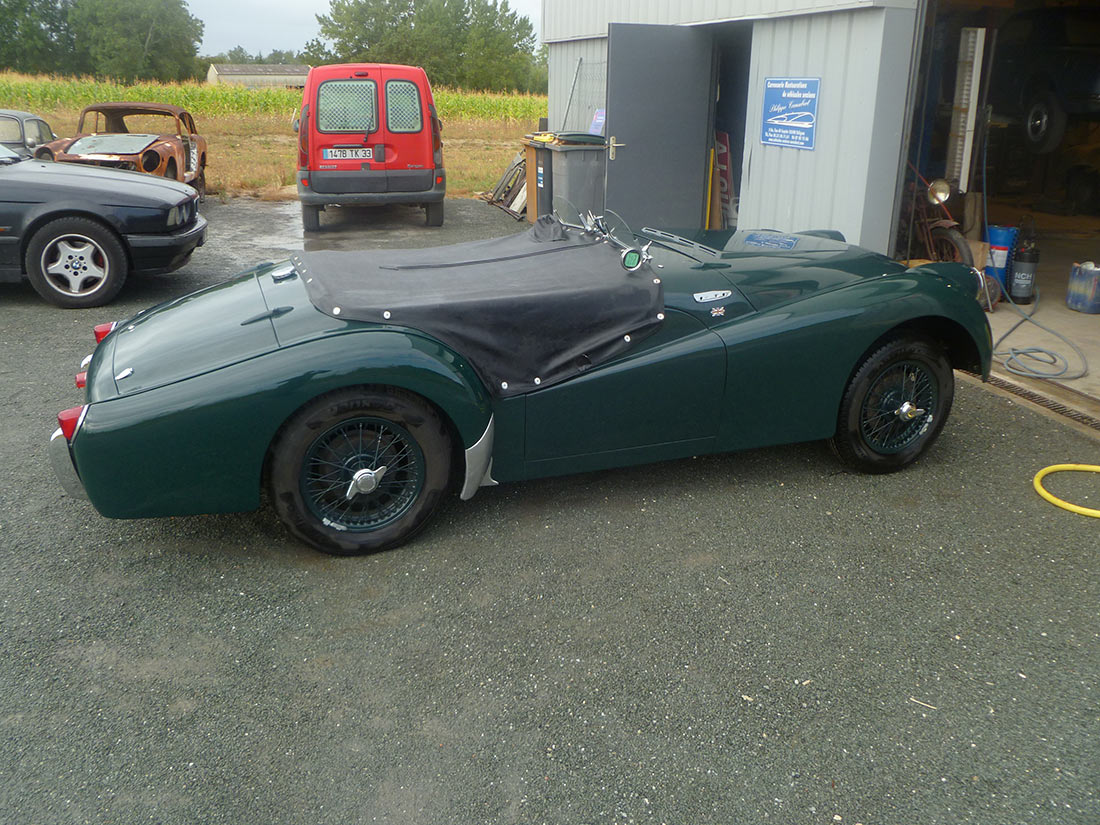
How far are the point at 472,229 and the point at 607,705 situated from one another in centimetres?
988

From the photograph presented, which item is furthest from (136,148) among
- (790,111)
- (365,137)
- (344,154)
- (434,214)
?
(790,111)

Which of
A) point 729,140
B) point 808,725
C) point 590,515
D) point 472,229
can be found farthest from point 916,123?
point 808,725

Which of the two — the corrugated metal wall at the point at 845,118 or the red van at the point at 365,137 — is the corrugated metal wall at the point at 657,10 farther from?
the red van at the point at 365,137

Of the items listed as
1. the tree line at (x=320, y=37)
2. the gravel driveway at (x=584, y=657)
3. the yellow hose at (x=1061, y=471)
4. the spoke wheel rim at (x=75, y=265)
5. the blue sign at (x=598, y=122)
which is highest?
the tree line at (x=320, y=37)

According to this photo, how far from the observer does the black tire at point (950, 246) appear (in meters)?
7.55

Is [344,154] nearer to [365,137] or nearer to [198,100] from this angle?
[365,137]

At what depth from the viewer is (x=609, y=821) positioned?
2328mm

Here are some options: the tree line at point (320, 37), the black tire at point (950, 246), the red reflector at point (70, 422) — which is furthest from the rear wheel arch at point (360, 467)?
the tree line at point (320, 37)

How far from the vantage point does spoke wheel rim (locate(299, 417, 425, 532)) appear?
3.42 metres

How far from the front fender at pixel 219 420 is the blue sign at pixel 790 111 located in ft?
17.9

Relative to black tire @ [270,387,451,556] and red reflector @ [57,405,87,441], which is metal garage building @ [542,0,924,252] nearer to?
black tire @ [270,387,451,556]

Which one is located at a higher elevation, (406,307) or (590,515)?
(406,307)

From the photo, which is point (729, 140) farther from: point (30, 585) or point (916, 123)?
point (30, 585)

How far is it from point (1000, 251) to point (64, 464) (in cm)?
710
